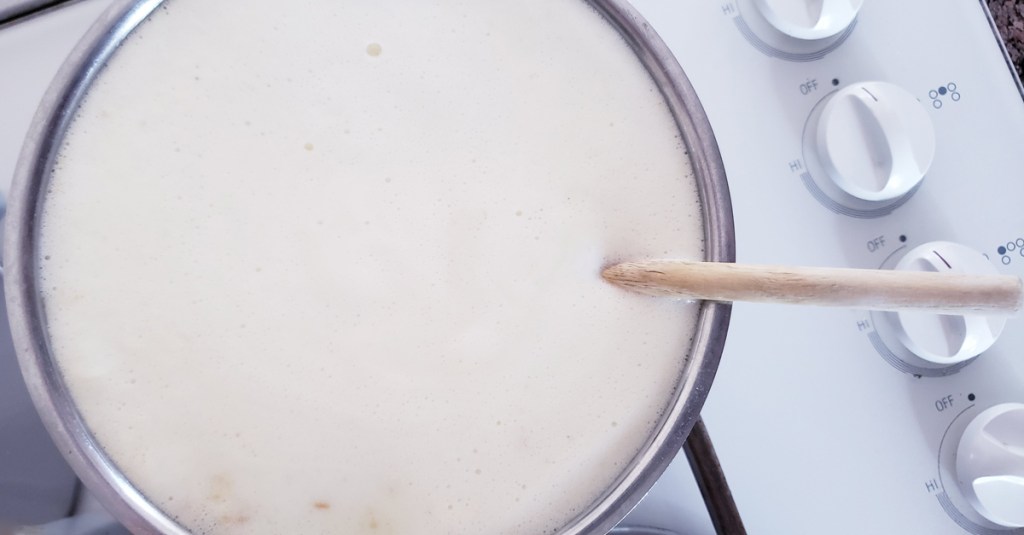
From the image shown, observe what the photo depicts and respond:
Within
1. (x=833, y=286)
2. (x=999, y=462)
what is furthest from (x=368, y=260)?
(x=999, y=462)

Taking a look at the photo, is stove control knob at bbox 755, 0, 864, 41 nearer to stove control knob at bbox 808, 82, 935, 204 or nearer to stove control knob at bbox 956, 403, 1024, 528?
stove control knob at bbox 808, 82, 935, 204

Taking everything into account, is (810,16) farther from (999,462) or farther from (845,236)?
(999,462)

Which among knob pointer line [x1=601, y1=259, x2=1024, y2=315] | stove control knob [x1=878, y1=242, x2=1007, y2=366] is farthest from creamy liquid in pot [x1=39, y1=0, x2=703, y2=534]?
stove control knob [x1=878, y1=242, x2=1007, y2=366]

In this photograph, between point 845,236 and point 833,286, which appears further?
point 845,236

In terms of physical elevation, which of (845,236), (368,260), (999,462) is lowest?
(999,462)

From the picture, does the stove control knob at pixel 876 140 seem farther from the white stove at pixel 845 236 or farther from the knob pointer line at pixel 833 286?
the knob pointer line at pixel 833 286

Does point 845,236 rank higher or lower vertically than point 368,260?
lower
